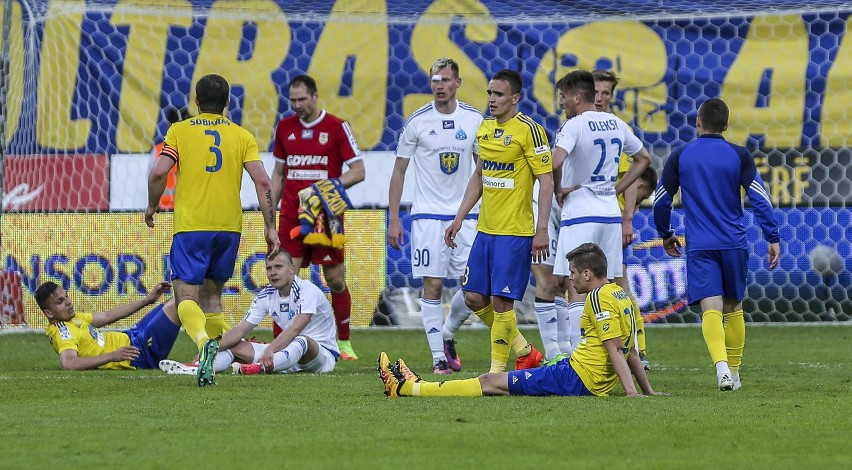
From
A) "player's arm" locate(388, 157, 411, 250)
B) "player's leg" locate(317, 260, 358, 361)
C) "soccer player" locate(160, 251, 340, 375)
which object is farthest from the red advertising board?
"player's arm" locate(388, 157, 411, 250)

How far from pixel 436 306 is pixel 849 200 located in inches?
217

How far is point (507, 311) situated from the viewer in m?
8.17

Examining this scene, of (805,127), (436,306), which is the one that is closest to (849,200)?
(805,127)

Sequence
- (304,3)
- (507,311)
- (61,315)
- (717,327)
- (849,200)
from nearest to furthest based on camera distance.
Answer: (717,327), (507,311), (61,315), (849,200), (304,3)

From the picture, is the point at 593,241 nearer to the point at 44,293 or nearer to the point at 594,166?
the point at 594,166

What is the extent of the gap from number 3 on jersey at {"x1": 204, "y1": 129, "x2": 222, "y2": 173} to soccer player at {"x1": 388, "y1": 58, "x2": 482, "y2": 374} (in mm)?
1615

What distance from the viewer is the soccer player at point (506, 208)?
26.7 ft

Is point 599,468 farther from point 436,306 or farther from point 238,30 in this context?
point 238,30

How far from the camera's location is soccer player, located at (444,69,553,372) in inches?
321

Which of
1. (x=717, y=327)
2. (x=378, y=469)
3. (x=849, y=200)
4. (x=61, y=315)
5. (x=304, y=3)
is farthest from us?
(x=304, y=3)

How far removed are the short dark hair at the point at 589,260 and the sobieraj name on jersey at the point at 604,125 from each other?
1629 mm

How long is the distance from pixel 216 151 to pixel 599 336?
9.00ft

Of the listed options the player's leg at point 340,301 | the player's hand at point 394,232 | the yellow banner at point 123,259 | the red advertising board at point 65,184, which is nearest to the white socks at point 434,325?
the player's hand at point 394,232

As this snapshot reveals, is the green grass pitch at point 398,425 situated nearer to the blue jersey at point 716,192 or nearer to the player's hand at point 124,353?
the player's hand at point 124,353
